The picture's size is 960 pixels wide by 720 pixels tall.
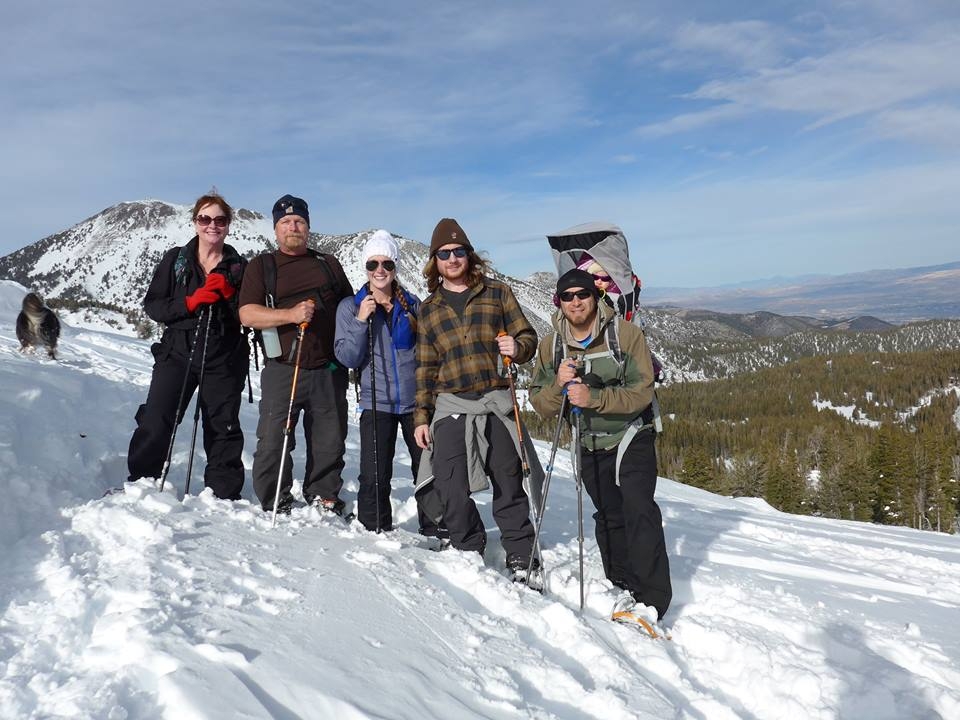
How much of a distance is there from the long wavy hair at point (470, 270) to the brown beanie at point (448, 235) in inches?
3.6

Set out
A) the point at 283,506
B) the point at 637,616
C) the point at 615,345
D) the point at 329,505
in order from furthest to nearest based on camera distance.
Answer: the point at 329,505 < the point at 283,506 < the point at 615,345 < the point at 637,616

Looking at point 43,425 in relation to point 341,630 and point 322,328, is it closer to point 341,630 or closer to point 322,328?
point 322,328

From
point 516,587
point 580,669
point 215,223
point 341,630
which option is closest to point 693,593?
point 516,587

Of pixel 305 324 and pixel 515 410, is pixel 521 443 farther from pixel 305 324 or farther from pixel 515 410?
pixel 305 324

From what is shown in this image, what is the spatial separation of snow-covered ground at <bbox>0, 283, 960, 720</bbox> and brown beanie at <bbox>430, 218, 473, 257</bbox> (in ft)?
8.38

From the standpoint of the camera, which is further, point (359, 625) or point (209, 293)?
point (209, 293)

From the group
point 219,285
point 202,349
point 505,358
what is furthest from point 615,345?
Result: point 202,349

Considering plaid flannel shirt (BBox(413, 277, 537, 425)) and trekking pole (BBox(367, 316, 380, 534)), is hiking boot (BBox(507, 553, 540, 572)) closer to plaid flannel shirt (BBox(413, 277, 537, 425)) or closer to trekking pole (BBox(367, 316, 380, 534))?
trekking pole (BBox(367, 316, 380, 534))

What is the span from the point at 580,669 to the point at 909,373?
205362 mm

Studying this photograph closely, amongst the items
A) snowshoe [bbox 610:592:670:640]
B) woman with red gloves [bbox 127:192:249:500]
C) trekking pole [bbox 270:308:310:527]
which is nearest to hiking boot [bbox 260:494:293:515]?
trekking pole [bbox 270:308:310:527]

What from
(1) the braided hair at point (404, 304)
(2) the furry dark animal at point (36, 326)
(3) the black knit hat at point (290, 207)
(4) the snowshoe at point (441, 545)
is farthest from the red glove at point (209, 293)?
(2) the furry dark animal at point (36, 326)

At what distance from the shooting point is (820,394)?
172 meters

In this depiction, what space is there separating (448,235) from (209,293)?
227 centimetres

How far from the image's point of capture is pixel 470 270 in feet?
16.8
